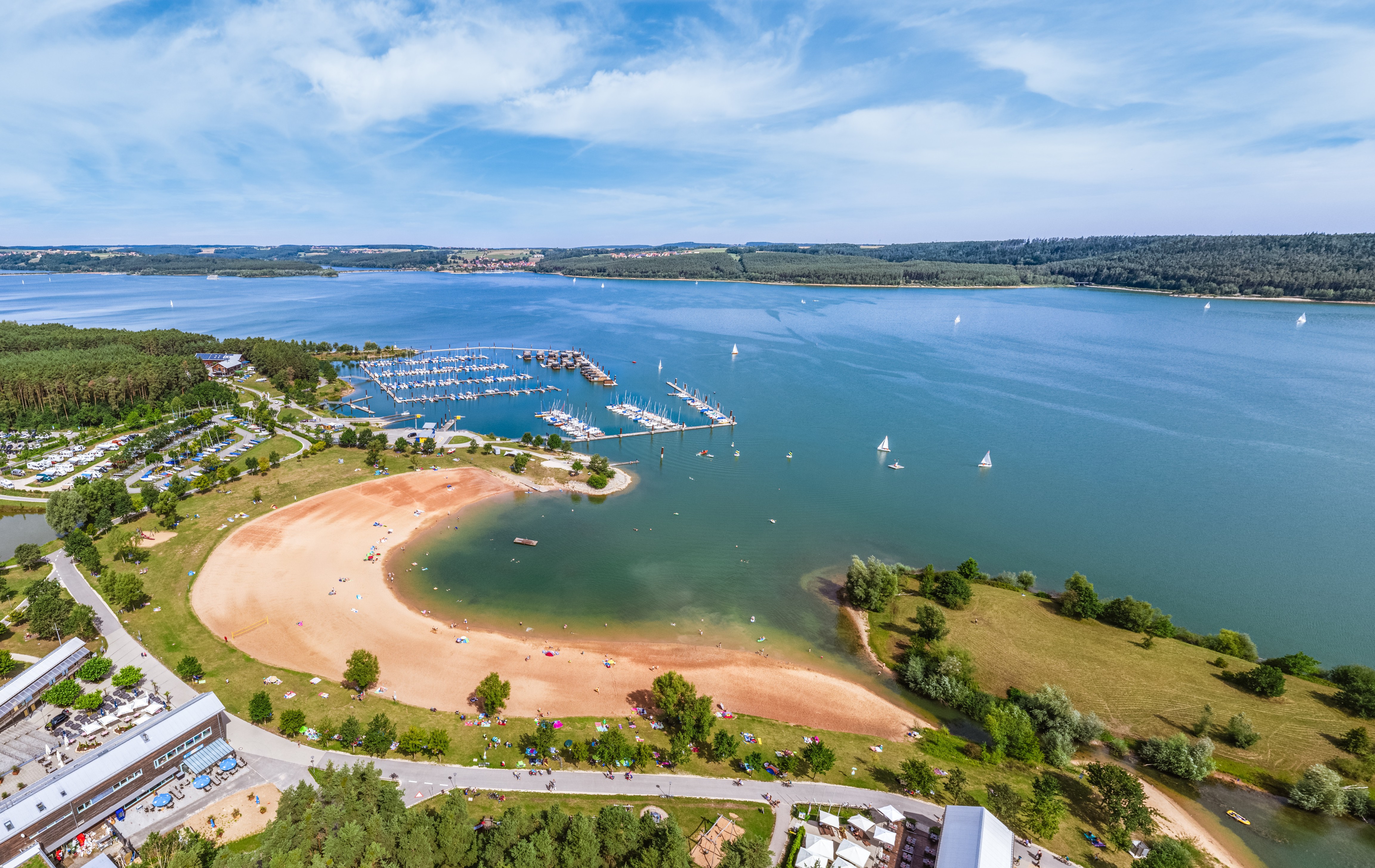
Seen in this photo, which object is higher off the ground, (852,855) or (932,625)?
(932,625)

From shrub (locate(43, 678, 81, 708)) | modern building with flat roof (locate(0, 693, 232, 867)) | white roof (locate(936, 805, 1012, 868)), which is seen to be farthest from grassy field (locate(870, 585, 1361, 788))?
shrub (locate(43, 678, 81, 708))

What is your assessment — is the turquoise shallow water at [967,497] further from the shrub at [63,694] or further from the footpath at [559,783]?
the shrub at [63,694]

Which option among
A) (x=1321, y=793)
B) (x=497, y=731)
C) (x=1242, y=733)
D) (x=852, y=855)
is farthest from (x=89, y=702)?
(x=1321, y=793)

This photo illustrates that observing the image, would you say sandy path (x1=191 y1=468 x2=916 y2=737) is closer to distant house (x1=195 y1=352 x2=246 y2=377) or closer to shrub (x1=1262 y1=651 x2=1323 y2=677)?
Answer: shrub (x1=1262 y1=651 x2=1323 y2=677)

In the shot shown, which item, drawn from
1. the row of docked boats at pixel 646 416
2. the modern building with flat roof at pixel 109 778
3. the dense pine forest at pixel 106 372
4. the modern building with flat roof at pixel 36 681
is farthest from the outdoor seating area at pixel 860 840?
the dense pine forest at pixel 106 372

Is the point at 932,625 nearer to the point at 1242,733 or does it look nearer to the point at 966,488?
the point at 1242,733
